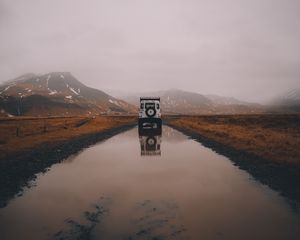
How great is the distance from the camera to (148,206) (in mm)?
11141

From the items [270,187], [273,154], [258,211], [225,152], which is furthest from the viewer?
[225,152]

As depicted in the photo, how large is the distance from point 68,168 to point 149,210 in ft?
31.3

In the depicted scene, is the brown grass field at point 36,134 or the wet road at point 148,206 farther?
the brown grass field at point 36,134

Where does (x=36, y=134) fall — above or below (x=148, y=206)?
above

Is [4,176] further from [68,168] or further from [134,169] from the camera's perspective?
[134,169]

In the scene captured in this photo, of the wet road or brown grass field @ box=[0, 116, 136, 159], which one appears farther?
brown grass field @ box=[0, 116, 136, 159]

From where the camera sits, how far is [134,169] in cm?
1812

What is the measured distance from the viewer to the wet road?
28.9ft

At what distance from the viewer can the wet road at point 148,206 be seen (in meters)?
8.80

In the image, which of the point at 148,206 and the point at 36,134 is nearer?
the point at 148,206

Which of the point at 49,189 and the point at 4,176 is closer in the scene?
the point at 49,189

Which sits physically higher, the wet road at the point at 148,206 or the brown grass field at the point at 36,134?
the brown grass field at the point at 36,134

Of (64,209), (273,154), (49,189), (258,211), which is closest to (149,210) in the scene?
(64,209)

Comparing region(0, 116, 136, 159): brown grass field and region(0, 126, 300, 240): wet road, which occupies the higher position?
region(0, 116, 136, 159): brown grass field
